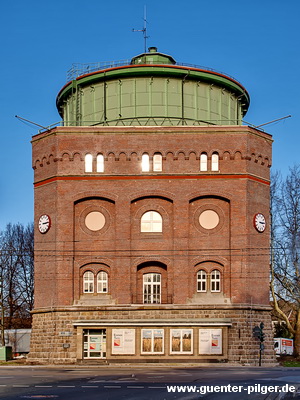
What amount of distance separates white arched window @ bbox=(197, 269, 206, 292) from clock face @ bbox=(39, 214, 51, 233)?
11.5m

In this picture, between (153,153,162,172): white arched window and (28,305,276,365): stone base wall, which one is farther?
(153,153,162,172): white arched window

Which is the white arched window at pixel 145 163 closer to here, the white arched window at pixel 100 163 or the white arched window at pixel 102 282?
the white arched window at pixel 100 163

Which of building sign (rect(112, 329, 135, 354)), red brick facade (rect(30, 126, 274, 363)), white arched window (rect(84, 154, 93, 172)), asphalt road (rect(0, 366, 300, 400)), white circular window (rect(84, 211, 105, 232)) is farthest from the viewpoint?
white arched window (rect(84, 154, 93, 172))

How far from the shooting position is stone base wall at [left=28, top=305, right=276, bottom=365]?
49000mm

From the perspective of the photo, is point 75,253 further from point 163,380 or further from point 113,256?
point 163,380

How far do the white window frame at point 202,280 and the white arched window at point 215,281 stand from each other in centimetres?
43

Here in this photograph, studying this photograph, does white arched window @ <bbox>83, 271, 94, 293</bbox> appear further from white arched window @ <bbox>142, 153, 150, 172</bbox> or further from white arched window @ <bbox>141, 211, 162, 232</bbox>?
white arched window @ <bbox>142, 153, 150, 172</bbox>

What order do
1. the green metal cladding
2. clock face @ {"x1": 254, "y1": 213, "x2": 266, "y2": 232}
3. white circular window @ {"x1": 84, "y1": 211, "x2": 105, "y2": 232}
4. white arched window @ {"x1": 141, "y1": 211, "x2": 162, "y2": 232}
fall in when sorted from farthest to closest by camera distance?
the green metal cladding, white circular window @ {"x1": 84, "y1": 211, "x2": 105, "y2": 232}, white arched window @ {"x1": 141, "y1": 211, "x2": 162, "y2": 232}, clock face @ {"x1": 254, "y1": 213, "x2": 266, "y2": 232}

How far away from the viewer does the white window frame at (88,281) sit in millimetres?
51016

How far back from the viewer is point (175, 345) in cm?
4931

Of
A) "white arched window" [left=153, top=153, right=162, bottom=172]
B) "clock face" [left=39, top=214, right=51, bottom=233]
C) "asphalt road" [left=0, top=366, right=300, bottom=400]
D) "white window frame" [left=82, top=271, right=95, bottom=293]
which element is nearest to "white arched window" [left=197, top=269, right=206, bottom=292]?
"white window frame" [left=82, top=271, right=95, bottom=293]

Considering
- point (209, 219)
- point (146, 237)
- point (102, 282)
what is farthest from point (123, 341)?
point (209, 219)

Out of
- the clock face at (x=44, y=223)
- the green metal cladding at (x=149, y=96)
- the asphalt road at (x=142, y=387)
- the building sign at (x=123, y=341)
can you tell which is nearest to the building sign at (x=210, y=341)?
the building sign at (x=123, y=341)

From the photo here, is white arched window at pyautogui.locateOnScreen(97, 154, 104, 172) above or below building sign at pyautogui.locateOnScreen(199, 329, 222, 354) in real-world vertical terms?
above
